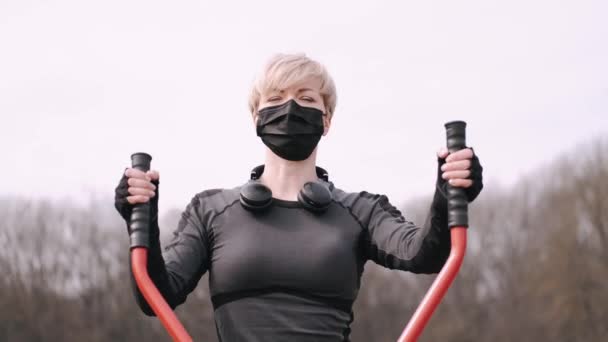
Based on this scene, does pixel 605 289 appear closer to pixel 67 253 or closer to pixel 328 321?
pixel 67 253

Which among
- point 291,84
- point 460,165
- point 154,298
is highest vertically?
point 291,84

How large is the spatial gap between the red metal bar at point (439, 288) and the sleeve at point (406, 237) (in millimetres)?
128

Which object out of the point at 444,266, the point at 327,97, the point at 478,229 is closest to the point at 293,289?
the point at 444,266

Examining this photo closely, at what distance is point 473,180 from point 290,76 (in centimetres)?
112

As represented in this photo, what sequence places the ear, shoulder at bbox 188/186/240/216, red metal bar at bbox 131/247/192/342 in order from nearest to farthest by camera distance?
1. red metal bar at bbox 131/247/192/342
2. shoulder at bbox 188/186/240/216
3. the ear

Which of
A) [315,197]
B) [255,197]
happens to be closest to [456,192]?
[315,197]

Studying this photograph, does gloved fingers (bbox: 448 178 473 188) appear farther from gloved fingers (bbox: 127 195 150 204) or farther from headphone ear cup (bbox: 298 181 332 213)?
gloved fingers (bbox: 127 195 150 204)

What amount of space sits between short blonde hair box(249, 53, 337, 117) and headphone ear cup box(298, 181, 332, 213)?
0.49m

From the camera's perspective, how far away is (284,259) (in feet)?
12.7

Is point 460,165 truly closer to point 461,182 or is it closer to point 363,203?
point 461,182

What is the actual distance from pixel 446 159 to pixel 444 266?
1.45 feet

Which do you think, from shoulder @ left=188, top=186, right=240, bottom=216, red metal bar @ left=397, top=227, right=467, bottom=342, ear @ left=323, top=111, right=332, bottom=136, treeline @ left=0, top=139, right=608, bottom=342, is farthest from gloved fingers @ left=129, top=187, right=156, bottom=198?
treeline @ left=0, top=139, right=608, bottom=342

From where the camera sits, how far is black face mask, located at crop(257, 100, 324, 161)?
4.13 m

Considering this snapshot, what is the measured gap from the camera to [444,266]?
3553 millimetres
